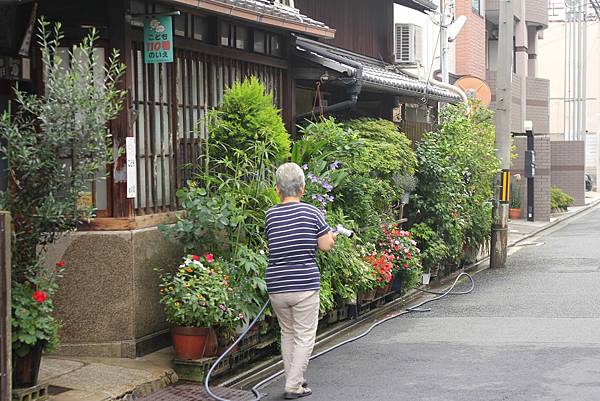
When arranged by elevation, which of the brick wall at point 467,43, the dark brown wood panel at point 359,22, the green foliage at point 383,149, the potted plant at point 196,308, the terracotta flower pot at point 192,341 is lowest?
the terracotta flower pot at point 192,341

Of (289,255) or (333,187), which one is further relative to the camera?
(333,187)

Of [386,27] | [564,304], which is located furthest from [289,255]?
[386,27]

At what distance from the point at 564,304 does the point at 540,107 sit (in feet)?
85.1

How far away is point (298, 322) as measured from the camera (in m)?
7.94

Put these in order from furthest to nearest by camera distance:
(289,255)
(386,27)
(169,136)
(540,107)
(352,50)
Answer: (540,107) < (386,27) < (352,50) < (169,136) < (289,255)

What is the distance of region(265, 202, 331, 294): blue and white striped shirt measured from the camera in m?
7.81

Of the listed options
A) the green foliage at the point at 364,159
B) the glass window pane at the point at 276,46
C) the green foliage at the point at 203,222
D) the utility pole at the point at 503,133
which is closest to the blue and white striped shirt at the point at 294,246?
the green foliage at the point at 203,222

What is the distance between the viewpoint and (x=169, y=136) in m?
9.78

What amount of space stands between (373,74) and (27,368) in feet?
27.2

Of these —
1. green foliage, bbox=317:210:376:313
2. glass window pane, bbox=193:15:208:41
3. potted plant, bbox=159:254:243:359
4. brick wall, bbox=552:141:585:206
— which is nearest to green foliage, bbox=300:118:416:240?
green foliage, bbox=317:210:376:313

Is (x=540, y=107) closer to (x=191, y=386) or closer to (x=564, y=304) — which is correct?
(x=564, y=304)

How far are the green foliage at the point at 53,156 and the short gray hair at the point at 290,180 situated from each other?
5.17 feet

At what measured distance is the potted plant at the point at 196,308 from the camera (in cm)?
838

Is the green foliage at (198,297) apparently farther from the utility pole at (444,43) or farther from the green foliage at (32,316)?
the utility pole at (444,43)
